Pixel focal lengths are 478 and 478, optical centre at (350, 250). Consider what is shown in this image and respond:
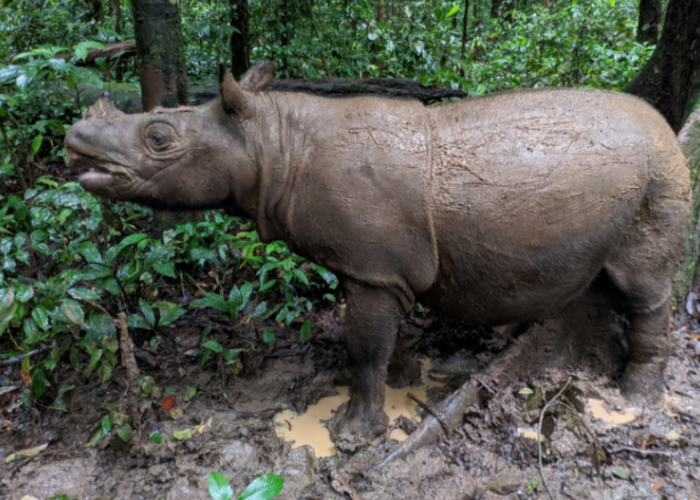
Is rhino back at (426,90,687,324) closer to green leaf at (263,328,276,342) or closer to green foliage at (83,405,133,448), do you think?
green leaf at (263,328,276,342)

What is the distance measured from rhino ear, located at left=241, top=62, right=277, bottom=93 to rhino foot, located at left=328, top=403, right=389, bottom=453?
2.09 meters

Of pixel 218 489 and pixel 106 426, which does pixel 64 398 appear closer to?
pixel 106 426

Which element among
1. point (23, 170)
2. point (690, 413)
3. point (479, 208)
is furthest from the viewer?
point (23, 170)

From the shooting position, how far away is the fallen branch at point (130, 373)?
2875mm

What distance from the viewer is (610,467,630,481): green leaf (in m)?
2.67

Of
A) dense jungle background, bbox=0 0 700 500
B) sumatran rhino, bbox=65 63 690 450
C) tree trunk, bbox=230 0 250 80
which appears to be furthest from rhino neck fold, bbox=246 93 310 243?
tree trunk, bbox=230 0 250 80

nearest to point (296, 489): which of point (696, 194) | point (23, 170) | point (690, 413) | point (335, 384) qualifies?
point (335, 384)

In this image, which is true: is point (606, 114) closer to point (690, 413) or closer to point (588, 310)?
point (588, 310)

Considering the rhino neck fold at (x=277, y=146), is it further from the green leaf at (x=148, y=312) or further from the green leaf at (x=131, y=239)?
the green leaf at (x=131, y=239)

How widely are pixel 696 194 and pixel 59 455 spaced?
4.80m

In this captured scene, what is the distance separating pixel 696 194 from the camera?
3.68 metres

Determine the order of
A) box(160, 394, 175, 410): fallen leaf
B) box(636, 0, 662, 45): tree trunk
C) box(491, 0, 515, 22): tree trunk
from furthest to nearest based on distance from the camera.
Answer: box(491, 0, 515, 22): tree trunk < box(636, 0, 662, 45): tree trunk < box(160, 394, 175, 410): fallen leaf

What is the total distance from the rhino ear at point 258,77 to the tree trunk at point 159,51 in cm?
150

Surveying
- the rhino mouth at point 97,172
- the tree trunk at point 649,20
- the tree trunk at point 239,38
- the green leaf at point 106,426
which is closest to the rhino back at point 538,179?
the rhino mouth at point 97,172
